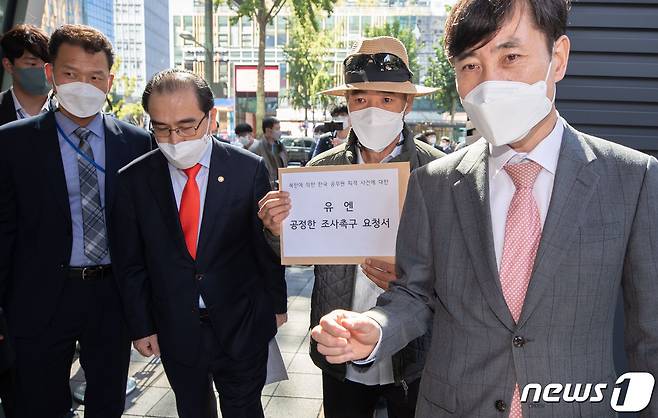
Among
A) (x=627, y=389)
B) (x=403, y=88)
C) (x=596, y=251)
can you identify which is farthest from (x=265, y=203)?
(x=627, y=389)

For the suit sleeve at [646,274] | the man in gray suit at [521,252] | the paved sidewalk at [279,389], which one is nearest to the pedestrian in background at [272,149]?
the paved sidewalk at [279,389]

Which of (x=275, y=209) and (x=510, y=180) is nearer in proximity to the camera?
(x=510, y=180)

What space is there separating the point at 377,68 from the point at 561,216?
4.45 feet

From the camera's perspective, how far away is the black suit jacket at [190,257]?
94.4 inches

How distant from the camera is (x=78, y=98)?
9.06 ft

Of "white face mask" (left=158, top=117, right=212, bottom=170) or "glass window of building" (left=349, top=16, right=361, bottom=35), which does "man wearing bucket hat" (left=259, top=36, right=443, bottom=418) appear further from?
"glass window of building" (left=349, top=16, right=361, bottom=35)

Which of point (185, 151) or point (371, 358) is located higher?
point (185, 151)

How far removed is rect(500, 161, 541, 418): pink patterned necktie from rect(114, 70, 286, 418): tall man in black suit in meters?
1.35

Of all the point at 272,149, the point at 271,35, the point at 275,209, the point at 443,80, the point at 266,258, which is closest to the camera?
the point at 275,209

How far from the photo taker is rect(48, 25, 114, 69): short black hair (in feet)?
9.05

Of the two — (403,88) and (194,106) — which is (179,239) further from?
(403,88)

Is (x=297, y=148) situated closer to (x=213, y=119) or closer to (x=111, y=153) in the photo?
(x=111, y=153)

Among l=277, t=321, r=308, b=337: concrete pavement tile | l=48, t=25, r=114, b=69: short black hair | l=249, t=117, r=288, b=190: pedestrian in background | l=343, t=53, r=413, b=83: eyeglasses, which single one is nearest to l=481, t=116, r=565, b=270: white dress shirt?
l=343, t=53, r=413, b=83: eyeglasses

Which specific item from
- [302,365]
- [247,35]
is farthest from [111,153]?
[247,35]
